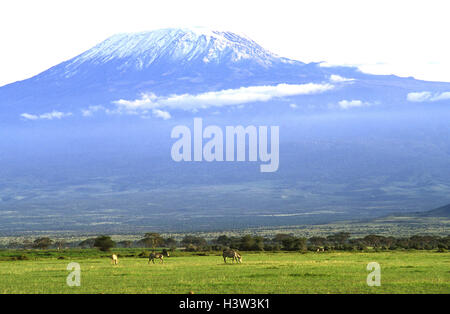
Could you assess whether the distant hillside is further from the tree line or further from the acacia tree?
the acacia tree

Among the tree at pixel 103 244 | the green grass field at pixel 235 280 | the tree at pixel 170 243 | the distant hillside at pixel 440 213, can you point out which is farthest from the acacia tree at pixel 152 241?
the distant hillside at pixel 440 213

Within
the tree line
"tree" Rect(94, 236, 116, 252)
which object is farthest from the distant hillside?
"tree" Rect(94, 236, 116, 252)

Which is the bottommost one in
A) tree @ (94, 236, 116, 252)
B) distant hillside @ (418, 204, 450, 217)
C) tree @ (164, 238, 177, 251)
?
tree @ (164, 238, 177, 251)

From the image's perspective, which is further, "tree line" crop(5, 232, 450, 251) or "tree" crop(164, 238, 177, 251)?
"tree" crop(164, 238, 177, 251)

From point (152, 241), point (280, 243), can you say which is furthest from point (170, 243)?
point (280, 243)

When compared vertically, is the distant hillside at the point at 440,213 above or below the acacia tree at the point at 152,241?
above

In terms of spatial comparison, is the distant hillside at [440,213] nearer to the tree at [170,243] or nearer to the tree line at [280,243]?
the tree line at [280,243]

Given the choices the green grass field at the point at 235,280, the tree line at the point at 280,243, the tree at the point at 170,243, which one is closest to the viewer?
the green grass field at the point at 235,280

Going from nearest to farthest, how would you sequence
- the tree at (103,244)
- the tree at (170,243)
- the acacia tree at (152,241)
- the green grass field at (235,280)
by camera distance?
1. the green grass field at (235,280)
2. the tree at (103,244)
3. the acacia tree at (152,241)
4. the tree at (170,243)

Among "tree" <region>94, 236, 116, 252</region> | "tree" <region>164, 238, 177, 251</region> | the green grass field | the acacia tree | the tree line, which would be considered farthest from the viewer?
"tree" <region>164, 238, 177, 251</region>

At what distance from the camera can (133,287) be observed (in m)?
20.1

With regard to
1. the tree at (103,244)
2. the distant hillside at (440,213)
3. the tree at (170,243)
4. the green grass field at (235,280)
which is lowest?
the tree at (170,243)

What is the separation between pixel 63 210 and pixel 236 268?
13154 cm
